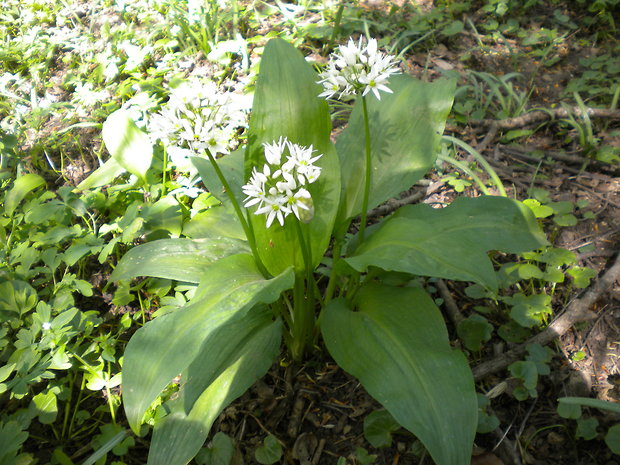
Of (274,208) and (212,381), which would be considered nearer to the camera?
(274,208)

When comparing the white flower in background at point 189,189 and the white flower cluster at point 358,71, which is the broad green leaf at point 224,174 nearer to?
the white flower in background at point 189,189

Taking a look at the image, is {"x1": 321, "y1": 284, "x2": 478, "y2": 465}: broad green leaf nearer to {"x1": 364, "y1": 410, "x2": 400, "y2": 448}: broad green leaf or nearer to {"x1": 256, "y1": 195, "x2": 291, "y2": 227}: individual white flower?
{"x1": 364, "y1": 410, "x2": 400, "y2": 448}: broad green leaf

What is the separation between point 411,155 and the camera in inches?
69.9

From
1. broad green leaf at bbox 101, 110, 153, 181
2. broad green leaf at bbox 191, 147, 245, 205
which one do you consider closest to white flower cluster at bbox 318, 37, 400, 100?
broad green leaf at bbox 191, 147, 245, 205

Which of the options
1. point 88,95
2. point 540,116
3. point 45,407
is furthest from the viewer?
point 88,95

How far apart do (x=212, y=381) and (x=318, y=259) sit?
567 mm

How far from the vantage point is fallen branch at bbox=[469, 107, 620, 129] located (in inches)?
106

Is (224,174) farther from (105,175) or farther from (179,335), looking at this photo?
(105,175)

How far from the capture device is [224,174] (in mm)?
1951

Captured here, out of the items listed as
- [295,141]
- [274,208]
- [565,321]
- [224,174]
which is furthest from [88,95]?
[565,321]

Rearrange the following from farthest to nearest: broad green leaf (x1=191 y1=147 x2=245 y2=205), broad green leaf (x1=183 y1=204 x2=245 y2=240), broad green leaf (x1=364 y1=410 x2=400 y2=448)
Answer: broad green leaf (x1=183 y1=204 x2=245 y2=240)
broad green leaf (x1=191 y1=147 x2=245 y2=205)
broad green leaf (x1=364 y1=410 x2=400 y2=448)

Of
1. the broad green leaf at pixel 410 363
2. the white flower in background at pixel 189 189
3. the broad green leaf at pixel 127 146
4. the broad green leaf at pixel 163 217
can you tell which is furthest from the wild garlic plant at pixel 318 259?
the broad green leaf at pixel 127 146

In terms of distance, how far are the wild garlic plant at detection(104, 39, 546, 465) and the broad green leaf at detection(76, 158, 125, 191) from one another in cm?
90

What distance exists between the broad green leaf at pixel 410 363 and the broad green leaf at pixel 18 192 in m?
1.95
